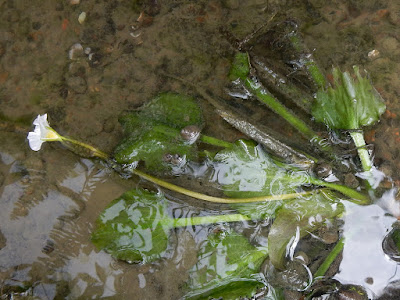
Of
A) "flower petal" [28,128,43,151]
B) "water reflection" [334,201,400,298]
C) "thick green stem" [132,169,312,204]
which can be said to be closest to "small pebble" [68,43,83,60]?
"flower petal" [28,128,43,151]

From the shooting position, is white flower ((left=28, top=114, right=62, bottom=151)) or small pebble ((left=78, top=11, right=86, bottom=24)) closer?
white flower ((left=28, top=114, right=62, bottom=151))

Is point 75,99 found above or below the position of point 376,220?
above

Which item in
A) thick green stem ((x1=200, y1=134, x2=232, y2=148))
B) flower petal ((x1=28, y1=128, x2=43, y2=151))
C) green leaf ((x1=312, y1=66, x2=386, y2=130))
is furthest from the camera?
thick green stem ((x1=200, y1=134, x2=232, y2=148))

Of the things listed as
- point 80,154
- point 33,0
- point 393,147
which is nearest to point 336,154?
point 393,147

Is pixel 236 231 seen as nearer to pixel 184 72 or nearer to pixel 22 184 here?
pixel 184 72

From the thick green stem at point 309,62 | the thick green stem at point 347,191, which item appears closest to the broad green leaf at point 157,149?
the thick green stem at point 347,191

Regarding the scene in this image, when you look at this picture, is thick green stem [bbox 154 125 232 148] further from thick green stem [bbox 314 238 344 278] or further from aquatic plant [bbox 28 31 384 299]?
thick green stem [bbox 314 238 344 278]

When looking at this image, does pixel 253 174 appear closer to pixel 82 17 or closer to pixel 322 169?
pixel 322 169
